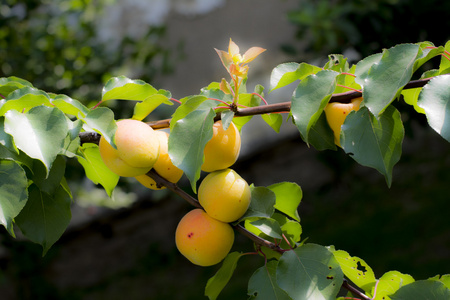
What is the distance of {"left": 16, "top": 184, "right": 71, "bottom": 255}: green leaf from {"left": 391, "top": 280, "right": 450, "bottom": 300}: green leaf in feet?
1.47

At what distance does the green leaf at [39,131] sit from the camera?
1.80 ft

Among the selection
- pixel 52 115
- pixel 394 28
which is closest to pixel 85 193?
pixel 394 28

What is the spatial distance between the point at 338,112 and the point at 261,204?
16 centimetres

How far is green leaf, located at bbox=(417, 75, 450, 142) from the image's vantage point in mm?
509

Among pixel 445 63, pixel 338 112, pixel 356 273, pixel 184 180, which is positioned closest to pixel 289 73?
pixel 338 112

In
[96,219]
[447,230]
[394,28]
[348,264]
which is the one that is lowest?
[96,219]

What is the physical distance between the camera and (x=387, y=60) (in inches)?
21.5

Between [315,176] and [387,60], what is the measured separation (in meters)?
2.41

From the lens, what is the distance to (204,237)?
0.67m

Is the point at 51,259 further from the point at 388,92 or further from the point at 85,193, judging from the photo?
the point at 388,92

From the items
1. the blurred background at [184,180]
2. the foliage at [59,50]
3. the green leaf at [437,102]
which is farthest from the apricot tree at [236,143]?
the foliage at [59,50]

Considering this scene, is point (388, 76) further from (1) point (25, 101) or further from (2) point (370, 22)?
(2) point (370, 22)

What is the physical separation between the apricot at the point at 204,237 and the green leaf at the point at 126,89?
0.60ft

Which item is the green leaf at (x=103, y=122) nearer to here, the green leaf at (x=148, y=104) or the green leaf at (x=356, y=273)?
the green leaf at (x=148, y=104)
